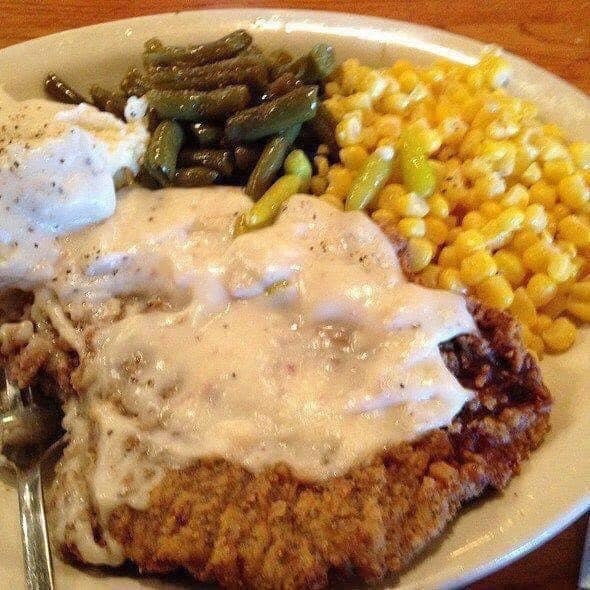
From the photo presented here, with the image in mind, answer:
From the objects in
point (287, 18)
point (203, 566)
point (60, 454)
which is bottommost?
Result: point (60, 454)

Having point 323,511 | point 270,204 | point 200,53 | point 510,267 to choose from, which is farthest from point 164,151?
point 323,511

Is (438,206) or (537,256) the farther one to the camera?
(438,206)

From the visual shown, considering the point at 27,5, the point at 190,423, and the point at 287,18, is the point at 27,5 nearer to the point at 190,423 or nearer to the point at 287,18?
the point at 287,18

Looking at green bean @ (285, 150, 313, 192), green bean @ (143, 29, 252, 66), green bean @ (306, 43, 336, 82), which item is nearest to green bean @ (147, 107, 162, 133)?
green bean @ (143, 29, 252, 66)

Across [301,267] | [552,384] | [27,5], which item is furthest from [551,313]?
[27,5]

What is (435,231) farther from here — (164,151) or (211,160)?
(164,151)

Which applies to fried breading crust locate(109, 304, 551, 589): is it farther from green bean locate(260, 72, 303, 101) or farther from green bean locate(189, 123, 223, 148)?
green bean locate(260, 72, 303, 101)
